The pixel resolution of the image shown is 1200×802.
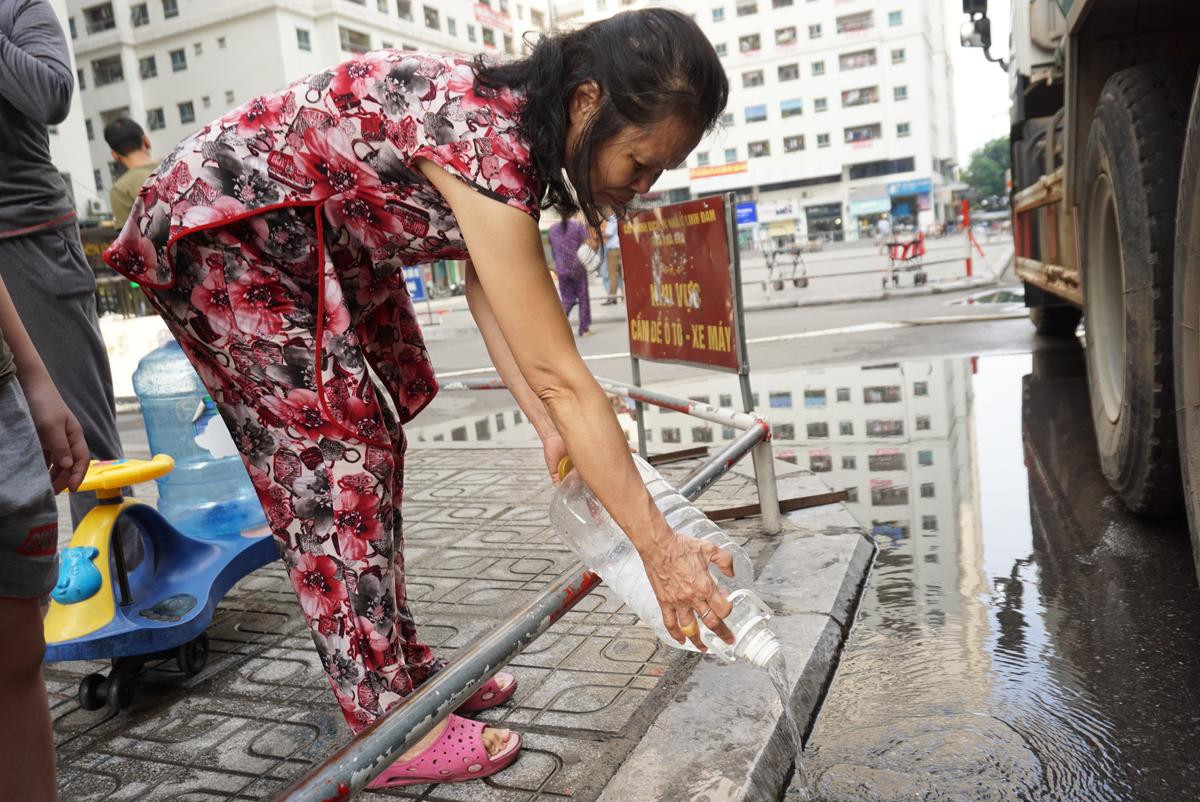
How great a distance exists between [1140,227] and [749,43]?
3068 inches

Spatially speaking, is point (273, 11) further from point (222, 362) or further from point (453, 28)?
point (222, 362)

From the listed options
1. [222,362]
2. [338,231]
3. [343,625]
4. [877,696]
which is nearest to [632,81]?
[338,231]

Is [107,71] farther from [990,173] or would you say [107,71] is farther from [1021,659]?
[990,173]

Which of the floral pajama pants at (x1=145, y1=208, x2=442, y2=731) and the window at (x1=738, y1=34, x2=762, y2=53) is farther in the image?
the window at (x1=738, y1=34, x2=762, y2=53)

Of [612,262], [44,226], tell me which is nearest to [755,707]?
[44,226]

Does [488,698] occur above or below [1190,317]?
below

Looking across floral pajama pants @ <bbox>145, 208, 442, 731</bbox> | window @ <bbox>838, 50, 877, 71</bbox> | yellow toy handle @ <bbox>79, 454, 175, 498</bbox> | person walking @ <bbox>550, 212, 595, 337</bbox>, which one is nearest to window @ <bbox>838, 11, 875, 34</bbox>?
window @ <bbox>838, 50, 877, 71</bbox>

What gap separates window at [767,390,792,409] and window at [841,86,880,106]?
68.6 metres

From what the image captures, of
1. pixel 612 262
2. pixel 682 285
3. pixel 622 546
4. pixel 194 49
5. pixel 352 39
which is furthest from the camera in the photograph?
pixel 352 39

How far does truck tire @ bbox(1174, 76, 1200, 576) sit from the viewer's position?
2348mm

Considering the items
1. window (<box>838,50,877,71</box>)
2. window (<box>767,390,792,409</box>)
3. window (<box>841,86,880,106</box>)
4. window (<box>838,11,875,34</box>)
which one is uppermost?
window (<box>838,11,875,34</box>)

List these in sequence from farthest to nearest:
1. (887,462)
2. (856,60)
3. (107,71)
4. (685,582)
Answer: (856,60) → (107,71) → (887,462) → (685,582)

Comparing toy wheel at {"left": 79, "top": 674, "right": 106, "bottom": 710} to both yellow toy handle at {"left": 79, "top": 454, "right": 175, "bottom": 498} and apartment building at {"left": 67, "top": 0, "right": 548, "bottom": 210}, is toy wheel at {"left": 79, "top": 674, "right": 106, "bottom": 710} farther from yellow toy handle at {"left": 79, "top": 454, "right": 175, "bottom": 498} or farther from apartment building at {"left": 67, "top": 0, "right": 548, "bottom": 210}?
apartment building at {"left": 67, "top": 0, "right": 548, "bottom": 210}

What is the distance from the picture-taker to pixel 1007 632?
280 cm
